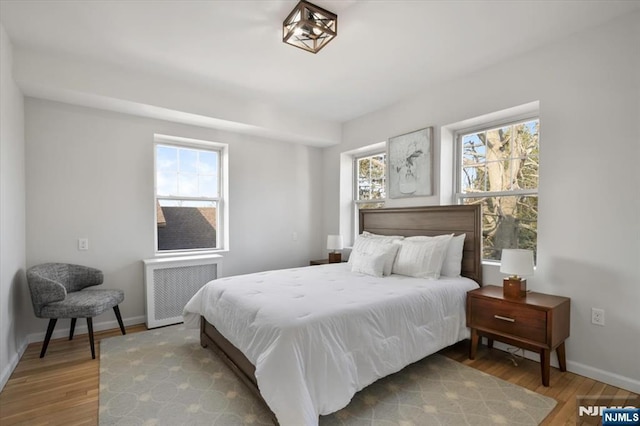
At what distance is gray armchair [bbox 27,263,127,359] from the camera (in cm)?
260

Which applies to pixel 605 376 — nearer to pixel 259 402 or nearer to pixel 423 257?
pixel 423 257

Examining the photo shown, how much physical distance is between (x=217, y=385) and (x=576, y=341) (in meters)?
2.74

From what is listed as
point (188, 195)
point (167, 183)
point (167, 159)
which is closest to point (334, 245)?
point (188, 195)

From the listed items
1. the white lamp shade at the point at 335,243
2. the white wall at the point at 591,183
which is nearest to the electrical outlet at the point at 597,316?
the white wall at the point at 591,183

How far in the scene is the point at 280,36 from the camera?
2504mm

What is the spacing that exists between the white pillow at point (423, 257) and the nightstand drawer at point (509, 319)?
44cm

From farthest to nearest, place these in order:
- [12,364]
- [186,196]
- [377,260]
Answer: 1. [186,196]
2. [377,260]
3. [12,364]

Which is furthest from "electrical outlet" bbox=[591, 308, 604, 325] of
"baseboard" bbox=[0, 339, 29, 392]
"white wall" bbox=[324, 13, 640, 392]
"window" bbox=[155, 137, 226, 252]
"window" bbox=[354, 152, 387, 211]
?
"baseboard" bbox=[0, 339, 29, 392]

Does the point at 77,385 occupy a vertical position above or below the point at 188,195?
below

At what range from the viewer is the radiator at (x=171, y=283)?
3.43 meters

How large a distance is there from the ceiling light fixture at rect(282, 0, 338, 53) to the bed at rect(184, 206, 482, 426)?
1920 mm

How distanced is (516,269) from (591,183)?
85cm

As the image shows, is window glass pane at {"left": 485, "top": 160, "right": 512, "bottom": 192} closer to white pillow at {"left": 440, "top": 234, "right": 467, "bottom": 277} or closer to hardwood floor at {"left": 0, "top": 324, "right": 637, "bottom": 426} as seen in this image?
white pillow at {"left": 440, "top": 234, "right": 467, "bottom": 277}

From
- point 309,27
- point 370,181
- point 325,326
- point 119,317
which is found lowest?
point 119,317
